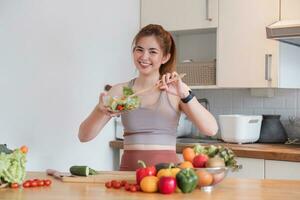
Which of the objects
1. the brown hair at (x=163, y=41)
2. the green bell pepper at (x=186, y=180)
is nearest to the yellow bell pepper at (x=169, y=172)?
the green bell pepper at (x=186, y=180)

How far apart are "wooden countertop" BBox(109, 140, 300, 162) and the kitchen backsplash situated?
349 millimetres

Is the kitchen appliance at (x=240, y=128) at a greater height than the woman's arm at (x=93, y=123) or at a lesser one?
lesser

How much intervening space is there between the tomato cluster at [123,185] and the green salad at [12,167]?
328 millimetres

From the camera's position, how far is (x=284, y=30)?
3.08m

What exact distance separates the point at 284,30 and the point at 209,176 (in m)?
1.55

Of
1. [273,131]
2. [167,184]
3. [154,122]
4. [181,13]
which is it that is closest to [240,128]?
[273,131]

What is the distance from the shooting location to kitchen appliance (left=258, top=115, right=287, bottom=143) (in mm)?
3617

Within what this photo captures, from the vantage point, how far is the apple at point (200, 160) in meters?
1.88

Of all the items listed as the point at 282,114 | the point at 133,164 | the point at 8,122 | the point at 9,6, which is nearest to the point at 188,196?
the point at 133,164

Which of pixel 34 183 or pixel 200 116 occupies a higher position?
pixel 200 116

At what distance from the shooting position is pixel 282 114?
3.73 meters

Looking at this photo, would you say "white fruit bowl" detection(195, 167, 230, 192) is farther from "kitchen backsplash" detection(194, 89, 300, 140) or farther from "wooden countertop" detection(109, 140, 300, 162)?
"kitchen backsplash" detection(194, 89, 300, 140)

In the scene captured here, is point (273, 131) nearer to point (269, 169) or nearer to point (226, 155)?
point (269, 169)

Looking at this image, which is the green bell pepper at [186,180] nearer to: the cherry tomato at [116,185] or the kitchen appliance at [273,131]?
the cherry tomato at [116,185]
